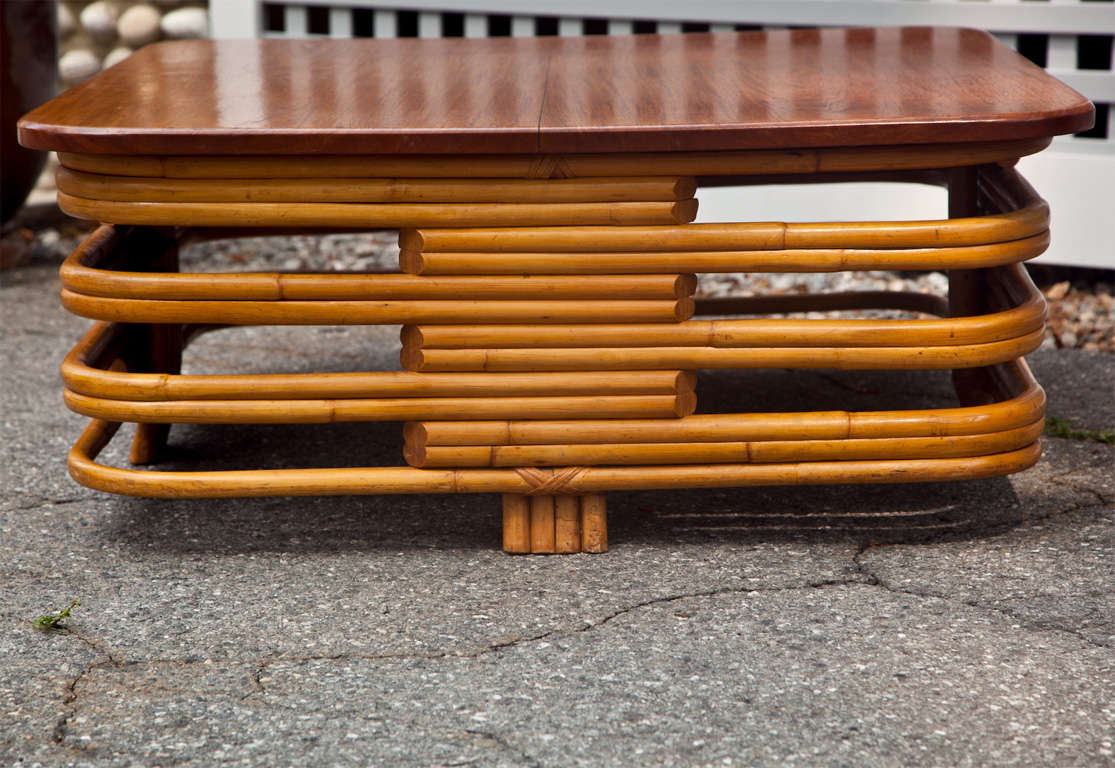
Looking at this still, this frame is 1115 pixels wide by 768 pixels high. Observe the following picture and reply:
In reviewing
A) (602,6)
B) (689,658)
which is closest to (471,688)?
(689,658)

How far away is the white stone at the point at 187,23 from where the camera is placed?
15.7 feet

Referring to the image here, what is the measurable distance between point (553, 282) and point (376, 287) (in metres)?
0.28

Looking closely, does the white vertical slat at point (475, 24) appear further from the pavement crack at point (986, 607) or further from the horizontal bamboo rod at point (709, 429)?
the pavement crack at point (986, 607)

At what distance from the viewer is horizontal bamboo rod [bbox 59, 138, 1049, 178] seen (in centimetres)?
193

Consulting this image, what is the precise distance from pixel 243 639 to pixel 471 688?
1.25ft

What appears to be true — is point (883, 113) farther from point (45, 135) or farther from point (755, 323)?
point (45, 135)

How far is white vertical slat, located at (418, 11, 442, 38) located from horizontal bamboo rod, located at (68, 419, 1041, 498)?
2.71 m

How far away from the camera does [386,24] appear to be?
14.5 feet

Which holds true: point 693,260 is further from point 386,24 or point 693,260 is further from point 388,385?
point 386,24

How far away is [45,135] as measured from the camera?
1.94 m

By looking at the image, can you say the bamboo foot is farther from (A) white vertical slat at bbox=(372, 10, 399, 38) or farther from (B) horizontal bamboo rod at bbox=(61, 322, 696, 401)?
(A) white vertical slat at bbox=(372, 10, 399, 38)

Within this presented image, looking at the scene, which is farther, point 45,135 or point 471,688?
point 45,135

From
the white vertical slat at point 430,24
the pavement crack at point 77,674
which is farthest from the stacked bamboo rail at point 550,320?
the white vertical slat at point 430,24

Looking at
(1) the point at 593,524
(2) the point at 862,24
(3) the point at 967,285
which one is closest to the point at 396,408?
(1) the point at 593,524
